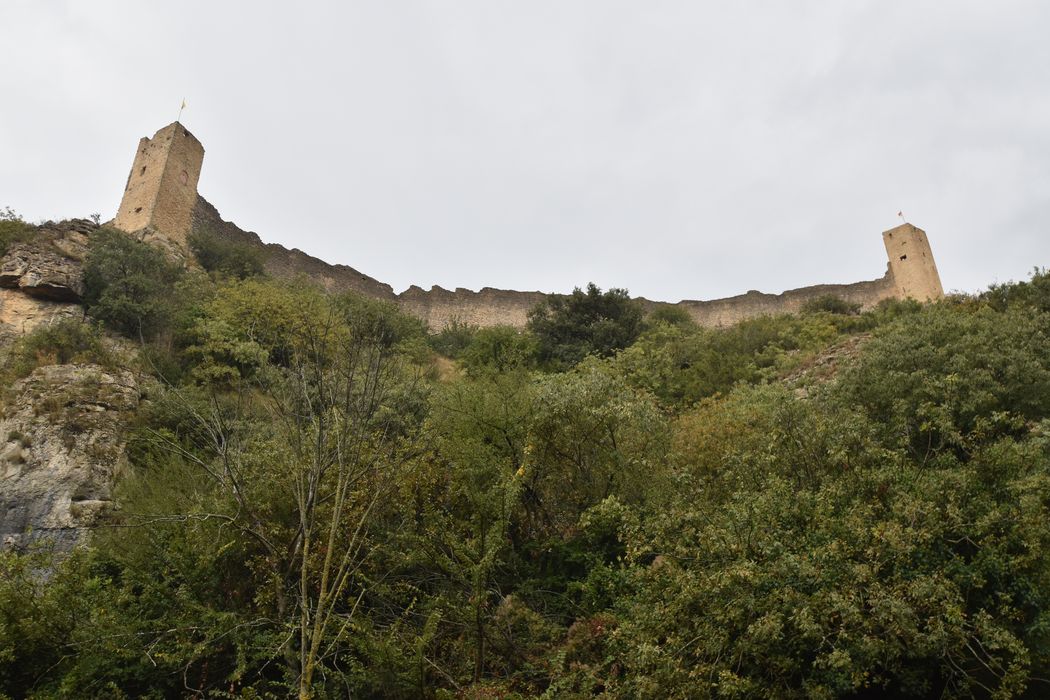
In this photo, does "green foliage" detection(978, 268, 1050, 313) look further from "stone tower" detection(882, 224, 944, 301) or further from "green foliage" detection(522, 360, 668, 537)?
"stone tower" detection(882, 224, 944, 301)

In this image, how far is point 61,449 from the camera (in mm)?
12750

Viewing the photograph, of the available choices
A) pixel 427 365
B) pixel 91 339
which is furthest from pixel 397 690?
pixel 427 365

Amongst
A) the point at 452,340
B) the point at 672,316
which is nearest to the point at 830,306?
the point at 672,316

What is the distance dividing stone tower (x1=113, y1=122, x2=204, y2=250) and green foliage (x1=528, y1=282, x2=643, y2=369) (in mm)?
13776

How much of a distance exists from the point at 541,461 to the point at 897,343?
685 cm

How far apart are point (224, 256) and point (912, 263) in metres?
30.9

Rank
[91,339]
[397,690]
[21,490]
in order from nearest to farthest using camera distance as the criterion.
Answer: [397,690] < [21,490] < [91,339]

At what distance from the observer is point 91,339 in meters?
16.2

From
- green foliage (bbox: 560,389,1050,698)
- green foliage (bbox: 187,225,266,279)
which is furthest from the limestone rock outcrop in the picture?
green foliage (bbox: 187,225,266,279)

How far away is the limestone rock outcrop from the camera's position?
1158 cm

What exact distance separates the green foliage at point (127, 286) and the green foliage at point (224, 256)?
4.57m

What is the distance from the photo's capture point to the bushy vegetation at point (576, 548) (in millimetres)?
6312

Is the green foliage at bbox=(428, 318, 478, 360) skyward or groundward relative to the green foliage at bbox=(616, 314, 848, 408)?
skyward

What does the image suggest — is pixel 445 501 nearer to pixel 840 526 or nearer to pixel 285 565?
pixel 285 565
